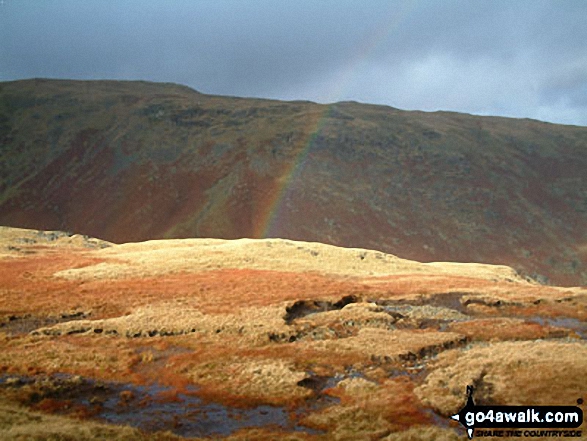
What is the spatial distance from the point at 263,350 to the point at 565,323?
990 inches

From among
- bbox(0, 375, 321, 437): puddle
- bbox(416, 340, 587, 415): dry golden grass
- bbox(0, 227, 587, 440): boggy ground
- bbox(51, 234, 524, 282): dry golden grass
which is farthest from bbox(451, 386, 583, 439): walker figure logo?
bbox(51, 234, 524, 282): dry golden grass

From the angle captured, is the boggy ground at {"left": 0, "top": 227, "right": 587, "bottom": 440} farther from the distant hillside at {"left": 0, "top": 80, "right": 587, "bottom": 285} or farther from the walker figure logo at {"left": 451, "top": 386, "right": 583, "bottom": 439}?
the distant hillside at {"left": 0, "top": 80, "right": 587, "bottom": 285}

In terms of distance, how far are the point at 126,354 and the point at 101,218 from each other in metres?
89.1

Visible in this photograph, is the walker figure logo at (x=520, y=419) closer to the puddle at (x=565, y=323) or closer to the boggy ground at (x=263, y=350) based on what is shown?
the boggy ground at (x=263, y=350)

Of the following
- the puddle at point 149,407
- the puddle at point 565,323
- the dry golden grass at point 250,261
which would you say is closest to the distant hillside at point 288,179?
the dry golden grass at point 250,261

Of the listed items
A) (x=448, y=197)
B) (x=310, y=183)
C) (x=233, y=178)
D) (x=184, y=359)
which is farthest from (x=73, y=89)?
(x=184, y=359)

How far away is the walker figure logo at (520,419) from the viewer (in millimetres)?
16000

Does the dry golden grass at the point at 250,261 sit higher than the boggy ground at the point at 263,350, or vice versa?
the dry golden grass at the point at 250,261

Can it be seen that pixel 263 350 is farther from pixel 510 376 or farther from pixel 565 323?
pixel 565 323

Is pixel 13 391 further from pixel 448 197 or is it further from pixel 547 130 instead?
pixel 547 130

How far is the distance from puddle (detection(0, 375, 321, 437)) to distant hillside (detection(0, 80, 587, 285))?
74.6 m

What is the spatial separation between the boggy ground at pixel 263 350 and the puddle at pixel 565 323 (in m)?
0.27

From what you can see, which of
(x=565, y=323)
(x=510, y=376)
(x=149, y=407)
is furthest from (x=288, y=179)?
(x=149, y=407)

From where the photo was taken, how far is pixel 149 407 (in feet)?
61.1
